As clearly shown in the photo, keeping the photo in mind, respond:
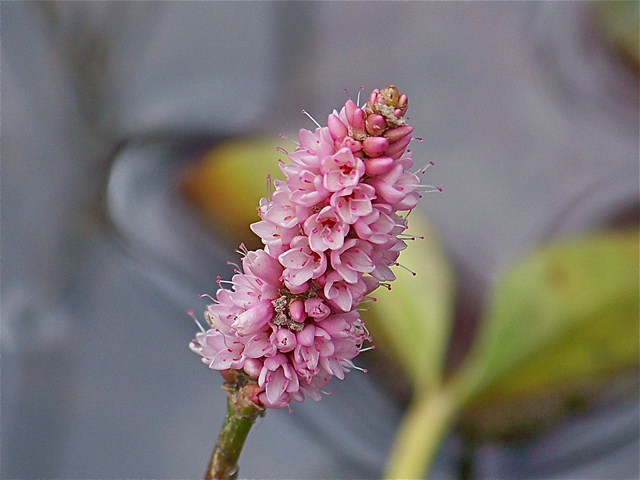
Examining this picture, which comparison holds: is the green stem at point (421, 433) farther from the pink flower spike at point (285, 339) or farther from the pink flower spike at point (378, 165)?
the pink flower spike at point (378, 165)

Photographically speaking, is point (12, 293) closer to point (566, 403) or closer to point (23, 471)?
point (23, 471)

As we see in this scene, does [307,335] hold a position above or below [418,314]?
below

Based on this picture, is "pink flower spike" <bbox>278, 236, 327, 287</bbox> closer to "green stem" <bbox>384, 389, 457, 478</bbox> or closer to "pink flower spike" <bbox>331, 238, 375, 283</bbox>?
"pink flower spike" <bbox>331, 238, 375, 283</bbox>

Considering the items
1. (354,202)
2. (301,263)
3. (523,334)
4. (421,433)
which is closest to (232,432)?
(301,263)

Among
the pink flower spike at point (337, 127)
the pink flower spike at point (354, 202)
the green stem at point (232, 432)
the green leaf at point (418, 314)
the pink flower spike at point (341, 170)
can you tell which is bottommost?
the green stem at point (232, 432)

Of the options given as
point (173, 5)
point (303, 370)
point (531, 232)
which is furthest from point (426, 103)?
point (303, 370)

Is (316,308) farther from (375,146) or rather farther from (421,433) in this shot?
(421,433)

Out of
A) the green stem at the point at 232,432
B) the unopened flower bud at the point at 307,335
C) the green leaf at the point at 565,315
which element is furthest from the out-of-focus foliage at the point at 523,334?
the unopened flower bud at the point at 307,335
